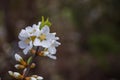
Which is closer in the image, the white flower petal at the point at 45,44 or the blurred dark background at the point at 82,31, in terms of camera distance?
the white flower petal at the point at 45,44

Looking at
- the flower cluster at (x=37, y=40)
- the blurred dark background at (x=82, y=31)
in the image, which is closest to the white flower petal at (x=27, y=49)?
the flower cluster at (x=37, y=40)

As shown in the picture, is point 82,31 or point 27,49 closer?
point 27,49

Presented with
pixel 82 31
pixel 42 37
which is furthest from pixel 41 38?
pixel 82 31

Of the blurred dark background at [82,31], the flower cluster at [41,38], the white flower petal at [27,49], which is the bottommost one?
the white flower petal at [27,49]

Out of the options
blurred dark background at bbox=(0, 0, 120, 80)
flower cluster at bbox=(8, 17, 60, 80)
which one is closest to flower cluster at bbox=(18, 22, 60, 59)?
flower cluster at bbox=(8, 17, 60, 80)

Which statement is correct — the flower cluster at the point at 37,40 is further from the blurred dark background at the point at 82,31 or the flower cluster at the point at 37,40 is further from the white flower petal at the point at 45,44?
the blurred dark background at the point at 82,31

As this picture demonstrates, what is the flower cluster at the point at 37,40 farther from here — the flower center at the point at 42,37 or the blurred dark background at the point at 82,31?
the blurred dark background at the point at 82,31

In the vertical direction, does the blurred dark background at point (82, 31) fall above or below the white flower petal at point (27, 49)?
above

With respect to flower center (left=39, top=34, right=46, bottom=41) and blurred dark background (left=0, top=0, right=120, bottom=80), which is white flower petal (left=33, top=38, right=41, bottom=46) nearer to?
flower center (left=39, top=34, right=46, bottom=41)

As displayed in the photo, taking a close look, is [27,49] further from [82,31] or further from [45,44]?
[82,31]

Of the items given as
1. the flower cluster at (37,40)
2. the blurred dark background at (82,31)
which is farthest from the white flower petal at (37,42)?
the blurred dark background at (82,31)
